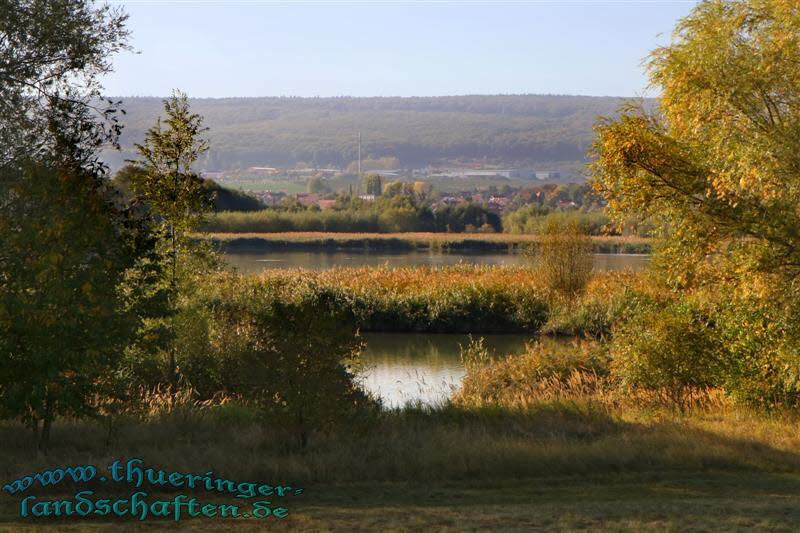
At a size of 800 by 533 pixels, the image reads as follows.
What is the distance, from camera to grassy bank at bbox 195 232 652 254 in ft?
198

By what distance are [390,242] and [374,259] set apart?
863cm

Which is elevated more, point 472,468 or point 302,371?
point 302,371

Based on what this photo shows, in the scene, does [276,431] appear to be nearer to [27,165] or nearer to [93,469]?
[93,469]

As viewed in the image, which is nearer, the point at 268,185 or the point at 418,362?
the point at 418,362

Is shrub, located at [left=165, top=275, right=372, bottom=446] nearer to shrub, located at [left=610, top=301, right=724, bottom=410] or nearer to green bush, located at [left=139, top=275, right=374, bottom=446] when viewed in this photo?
green bush, located at [left=139, top=275, right=374, bottom=446]

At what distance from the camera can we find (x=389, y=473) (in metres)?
10.0

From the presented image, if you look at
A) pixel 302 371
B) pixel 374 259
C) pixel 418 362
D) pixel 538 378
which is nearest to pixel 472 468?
pixel 302 371

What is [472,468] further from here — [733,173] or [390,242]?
[390,242]

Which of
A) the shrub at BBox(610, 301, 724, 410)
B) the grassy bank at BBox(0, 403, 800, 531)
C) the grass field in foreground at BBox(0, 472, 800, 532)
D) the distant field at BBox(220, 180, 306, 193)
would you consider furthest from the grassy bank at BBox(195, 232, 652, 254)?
the distant field at BBox(220, 180, 306, 193)

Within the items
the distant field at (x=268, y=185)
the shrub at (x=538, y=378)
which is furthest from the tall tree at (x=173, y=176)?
the distant field at (x=268, y=185)

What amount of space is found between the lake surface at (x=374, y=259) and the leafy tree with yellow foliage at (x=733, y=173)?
34.1 metres

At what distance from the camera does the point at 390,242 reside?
6469 centimetres

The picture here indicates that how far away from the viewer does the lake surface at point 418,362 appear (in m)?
18.4

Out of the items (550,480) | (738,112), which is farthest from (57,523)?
(738,112)
